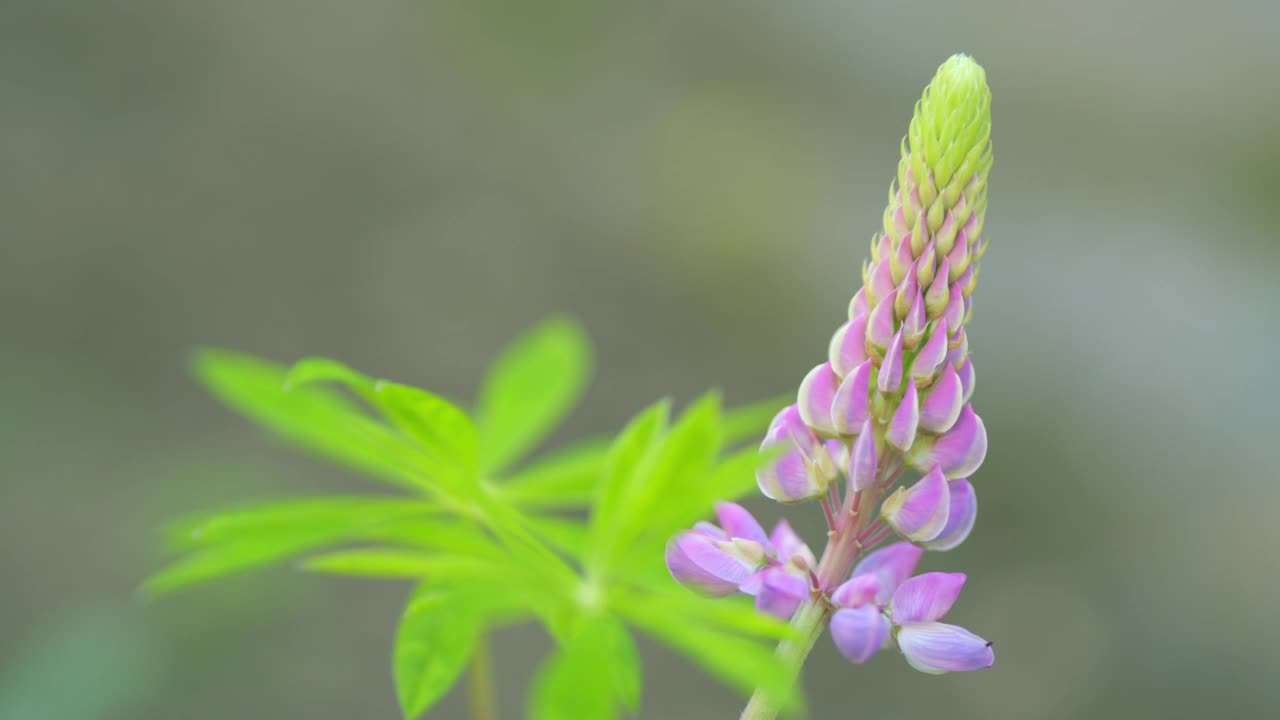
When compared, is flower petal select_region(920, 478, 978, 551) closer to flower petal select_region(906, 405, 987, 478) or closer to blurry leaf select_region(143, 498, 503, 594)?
flower petal select_region(906, 405, 987, 478)

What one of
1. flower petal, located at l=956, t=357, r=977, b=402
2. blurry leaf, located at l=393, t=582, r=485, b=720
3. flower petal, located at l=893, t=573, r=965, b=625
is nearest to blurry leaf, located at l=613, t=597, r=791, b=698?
blurry leaf, located at l=393, t=582, r=485, b=720

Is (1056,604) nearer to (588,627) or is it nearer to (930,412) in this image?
(930,412)

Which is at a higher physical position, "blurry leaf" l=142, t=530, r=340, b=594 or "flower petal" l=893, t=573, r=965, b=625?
"blurry leaf" l=142, t=530, r=340, b=594

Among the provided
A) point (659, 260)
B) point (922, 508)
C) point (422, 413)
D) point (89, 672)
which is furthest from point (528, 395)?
point (659, 260)

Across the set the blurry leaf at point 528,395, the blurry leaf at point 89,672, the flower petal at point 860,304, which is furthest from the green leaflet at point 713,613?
the blurry leaf at point 89,672

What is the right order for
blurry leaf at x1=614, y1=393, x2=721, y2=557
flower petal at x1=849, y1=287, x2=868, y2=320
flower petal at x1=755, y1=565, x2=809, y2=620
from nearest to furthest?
blurry leaf at x1=614, y1=393, x2=721, y2=557
flower petal at x1=755, y1=565, x2=809, y2=620
flower petal at x1=849, y1=287, x2=868, y2=320

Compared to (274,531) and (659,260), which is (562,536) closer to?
(274,531)

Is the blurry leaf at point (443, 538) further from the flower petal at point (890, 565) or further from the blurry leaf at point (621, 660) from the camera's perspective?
the flower petal at point (890, 565)
